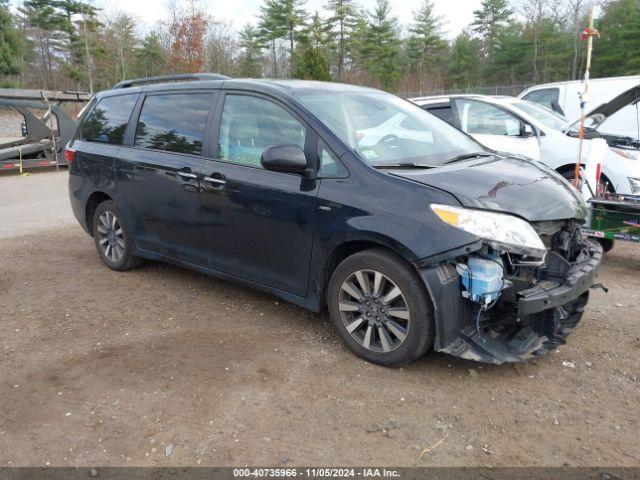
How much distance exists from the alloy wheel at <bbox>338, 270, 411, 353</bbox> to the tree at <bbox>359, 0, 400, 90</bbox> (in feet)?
138

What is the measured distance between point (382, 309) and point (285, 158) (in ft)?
3.85

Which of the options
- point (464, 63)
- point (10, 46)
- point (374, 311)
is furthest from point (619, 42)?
point (10, 46)

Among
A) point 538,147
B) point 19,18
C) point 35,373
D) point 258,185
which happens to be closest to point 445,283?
point 258,185

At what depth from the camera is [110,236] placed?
18.0ft

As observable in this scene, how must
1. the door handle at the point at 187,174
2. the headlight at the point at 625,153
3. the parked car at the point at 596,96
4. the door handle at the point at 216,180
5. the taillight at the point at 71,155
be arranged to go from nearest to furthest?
1. the door handle at the point at 216,180
2. the door handle at the point at 187,174
3. the taillight at the point at 71,155
4. the headlight at the point at 625,153
5. the parked car at the point at 596,96

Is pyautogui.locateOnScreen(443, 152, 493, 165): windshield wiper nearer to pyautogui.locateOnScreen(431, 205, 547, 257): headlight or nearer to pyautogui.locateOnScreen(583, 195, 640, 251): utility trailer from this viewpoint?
pyautogui.locateOnScreen(431, 205, 547, 257): headlight

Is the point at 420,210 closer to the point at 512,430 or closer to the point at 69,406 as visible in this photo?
the point at 512,430

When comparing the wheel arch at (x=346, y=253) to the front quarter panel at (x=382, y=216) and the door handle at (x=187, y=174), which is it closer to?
the front quarter panel at (x=382, y=216)

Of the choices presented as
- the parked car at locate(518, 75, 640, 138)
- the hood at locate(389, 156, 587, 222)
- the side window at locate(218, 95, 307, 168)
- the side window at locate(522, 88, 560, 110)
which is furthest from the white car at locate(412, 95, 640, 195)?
the side window at locate(522, 88, 560, 110)

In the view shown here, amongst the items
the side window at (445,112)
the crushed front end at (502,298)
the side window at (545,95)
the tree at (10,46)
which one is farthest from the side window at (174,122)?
the tree at (10,46)

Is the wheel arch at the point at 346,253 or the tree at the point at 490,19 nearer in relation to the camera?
the wheel arch at the point at 346,253

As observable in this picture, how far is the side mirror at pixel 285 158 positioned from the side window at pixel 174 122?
103 cm

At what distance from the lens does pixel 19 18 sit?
145 ft

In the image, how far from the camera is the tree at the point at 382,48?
43.8 meters
